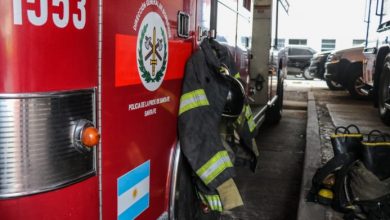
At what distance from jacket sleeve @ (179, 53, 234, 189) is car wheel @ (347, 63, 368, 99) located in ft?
32.3

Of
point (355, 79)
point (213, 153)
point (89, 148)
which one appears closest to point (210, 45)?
point (213, 153)

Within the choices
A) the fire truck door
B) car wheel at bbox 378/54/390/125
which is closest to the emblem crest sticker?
the fire truck door

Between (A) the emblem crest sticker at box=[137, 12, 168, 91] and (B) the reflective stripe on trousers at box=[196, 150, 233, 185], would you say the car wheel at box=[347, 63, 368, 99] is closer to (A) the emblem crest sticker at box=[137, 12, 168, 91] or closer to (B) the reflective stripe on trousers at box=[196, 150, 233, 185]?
(B) the reflective stripe on trousers at box=[196, 150, 233, 185]

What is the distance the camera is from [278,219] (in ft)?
12.8

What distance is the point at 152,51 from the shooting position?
2.02m

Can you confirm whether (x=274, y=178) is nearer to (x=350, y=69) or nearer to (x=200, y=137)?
(x=200, y=137)

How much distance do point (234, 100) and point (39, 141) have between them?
4.80ft

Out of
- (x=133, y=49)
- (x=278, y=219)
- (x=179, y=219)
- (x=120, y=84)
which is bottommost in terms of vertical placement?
(x=278, y=219)

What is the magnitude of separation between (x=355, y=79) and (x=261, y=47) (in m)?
6.02

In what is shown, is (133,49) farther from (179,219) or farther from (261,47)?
(261,47)

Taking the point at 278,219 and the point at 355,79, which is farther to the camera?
the point at 355,79

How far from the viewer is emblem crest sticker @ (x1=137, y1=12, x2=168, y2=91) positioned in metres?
1.92

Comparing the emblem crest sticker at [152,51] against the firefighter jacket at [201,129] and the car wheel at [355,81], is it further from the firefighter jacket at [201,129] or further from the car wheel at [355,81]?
the car wheel at [355,81]

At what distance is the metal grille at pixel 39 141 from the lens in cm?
134
